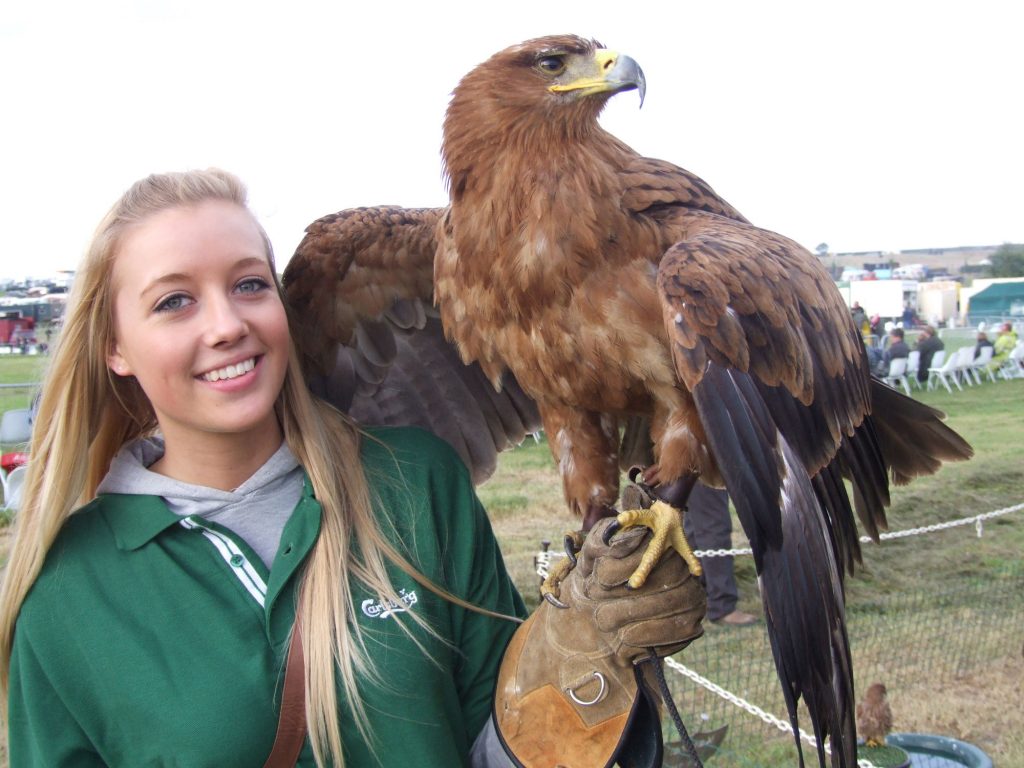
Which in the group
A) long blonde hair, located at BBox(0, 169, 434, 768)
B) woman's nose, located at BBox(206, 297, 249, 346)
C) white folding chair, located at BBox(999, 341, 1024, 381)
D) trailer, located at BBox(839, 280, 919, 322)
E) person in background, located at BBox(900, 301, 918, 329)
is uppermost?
woman's nose, located at BBox(206, 297, 249, 346)

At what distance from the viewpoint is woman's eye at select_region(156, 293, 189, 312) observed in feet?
6.60

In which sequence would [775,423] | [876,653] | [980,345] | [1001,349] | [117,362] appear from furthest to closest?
[1001,349] < [980,345] < [876,653] < [775,423] < [117,362]

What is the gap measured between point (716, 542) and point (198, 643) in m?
5.55

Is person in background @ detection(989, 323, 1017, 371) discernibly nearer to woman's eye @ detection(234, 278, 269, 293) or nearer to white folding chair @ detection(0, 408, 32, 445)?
white folding chair @ detection(0, 408, 32, 445)

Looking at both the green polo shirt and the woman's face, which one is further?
the woman's face

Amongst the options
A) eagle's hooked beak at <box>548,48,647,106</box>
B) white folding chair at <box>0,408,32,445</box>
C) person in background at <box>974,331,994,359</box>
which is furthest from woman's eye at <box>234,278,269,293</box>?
person in background at <box>974,331,994,359</box>

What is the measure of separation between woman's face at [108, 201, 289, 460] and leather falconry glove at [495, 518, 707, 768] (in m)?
0.89

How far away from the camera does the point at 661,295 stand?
8.18 ft

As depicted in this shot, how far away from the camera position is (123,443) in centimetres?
238

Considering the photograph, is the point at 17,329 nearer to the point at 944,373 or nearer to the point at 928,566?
the point at 944,373

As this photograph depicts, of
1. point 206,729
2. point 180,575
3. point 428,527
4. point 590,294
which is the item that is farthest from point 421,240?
point 206,729

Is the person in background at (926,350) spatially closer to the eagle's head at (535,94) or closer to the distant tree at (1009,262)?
the eagle's head at (535,94)

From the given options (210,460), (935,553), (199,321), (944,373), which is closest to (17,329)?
(944,373)

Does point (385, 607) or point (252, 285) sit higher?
point (252, 285)
